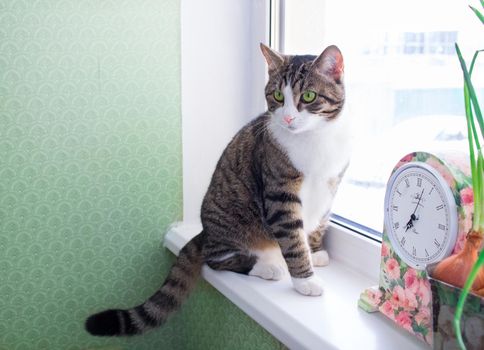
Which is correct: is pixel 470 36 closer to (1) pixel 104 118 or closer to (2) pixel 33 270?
(1) pixel 104 118

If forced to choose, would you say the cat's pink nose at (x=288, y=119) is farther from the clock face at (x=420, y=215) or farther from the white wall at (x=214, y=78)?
the white wall at (x=214, y=78)

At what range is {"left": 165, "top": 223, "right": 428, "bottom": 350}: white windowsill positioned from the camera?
33.0 inches

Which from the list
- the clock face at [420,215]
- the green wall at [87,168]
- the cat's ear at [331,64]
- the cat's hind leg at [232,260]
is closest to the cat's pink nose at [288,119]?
the cat's ear at [331,64]

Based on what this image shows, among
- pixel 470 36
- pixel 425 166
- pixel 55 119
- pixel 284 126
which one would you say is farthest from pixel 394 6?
pixel 55 119

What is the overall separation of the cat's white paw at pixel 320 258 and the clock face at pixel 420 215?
351 mm

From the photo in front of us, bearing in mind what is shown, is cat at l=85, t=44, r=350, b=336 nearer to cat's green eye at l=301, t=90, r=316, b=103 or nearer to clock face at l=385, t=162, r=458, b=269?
cat's green eye at l=301, t=90, r=316, b=103

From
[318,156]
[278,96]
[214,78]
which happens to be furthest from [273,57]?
[214,78]

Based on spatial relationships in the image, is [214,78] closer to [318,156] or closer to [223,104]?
[223,104]

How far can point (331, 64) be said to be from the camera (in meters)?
0.99

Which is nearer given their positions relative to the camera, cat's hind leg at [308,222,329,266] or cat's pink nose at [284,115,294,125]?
cat's pink nose at [284,115,294,125]

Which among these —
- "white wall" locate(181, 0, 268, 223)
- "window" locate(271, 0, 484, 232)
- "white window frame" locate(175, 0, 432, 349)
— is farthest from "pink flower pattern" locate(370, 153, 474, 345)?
"white wall" locate(181, 0, 268, 223)

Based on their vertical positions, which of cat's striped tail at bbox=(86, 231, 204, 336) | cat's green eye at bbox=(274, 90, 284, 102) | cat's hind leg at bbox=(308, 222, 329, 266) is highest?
cat's green eye at bbox=(274, 90, 284, 102)

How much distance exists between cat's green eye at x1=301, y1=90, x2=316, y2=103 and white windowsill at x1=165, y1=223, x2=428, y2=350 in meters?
0.32

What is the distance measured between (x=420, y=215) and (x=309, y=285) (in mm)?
324
